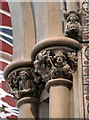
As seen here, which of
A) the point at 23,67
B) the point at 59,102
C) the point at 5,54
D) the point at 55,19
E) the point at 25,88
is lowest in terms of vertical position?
the point at 59,102

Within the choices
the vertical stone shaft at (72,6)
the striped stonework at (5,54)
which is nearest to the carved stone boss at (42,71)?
the vertical stone shaft at (72,6)

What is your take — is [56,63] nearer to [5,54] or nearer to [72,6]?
[72,6]

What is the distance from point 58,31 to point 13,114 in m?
1.50

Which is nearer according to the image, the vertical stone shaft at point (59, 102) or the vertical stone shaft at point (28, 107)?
the vertical stone shaft at point (59, 102)

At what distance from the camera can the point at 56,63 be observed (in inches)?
94.7

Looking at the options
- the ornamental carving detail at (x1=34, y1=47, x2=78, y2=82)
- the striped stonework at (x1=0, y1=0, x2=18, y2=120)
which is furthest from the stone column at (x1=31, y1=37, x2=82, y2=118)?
the striped stonework at (x1=0, y1=0, x2=18, y2=120)

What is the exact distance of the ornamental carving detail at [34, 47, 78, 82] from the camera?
94.3 inches

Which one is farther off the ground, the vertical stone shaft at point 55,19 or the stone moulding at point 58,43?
the vertical stone shaft at point 55,19

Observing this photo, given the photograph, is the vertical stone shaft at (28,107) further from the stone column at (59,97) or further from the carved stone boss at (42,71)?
the stone column at (59,97)

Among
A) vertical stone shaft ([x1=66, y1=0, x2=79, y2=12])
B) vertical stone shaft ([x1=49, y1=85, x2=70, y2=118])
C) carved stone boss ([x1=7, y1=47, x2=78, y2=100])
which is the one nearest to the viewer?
vertical stone shaft ([x1=49, y1=85, x2=70, y2=118])

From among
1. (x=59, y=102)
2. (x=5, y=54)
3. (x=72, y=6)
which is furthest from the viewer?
(x=5, y=54)

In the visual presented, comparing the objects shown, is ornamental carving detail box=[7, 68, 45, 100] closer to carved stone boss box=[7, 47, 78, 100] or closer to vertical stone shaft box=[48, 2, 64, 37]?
carved stone boss box=[7, 47, 78, 100]

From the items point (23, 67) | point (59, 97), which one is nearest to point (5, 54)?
point (23, 67)

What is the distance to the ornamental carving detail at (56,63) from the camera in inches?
94.3
